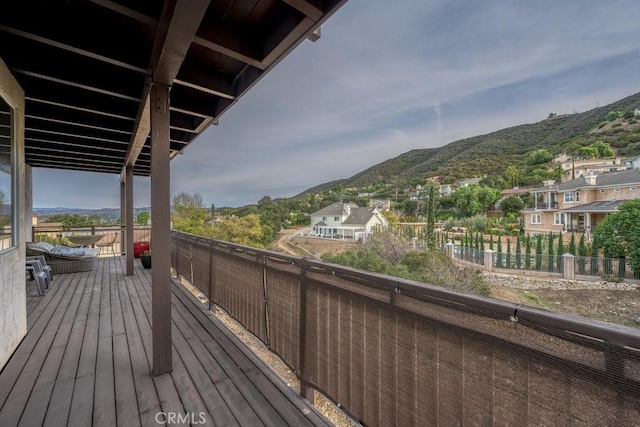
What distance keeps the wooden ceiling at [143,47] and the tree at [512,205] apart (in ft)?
120

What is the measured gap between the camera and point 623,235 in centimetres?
1508

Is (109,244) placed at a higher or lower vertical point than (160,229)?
lower

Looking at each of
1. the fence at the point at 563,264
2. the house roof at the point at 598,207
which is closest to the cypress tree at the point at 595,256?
the fence at the point at 563,264

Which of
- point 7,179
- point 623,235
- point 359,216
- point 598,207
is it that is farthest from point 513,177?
point 7,179

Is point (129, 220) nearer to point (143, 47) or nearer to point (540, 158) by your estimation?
point (143, 47)

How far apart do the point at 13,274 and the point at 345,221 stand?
32.6m

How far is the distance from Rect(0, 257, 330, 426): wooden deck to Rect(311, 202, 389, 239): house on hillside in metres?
28.7

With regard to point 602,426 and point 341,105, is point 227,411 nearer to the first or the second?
point 602,426

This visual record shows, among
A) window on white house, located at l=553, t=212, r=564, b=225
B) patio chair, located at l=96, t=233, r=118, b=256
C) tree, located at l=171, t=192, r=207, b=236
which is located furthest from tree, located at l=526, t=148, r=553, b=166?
patio chair, located at l=96, t=233, r=118, b=256

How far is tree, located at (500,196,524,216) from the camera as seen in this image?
104ft

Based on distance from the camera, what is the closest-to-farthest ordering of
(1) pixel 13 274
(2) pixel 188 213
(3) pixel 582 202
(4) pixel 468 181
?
(1) pixel 13 274 < (2) pixel 188 213 < (3) pixel 582 202 < (4) pixel 468 181

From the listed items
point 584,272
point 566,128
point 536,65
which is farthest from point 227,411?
point 566,128

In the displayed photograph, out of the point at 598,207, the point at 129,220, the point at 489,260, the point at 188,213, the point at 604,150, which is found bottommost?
the point at 489,260

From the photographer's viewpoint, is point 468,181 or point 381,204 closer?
point 381,204
